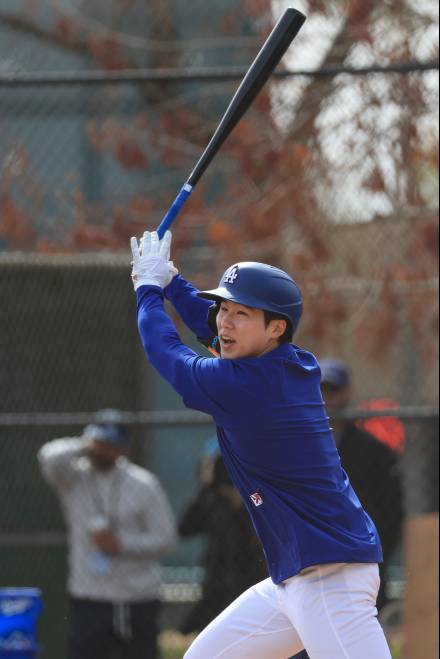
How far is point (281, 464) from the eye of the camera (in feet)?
14.9

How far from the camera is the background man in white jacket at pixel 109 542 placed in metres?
7.20

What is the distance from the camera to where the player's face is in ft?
14.9

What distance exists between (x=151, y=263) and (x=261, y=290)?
461mm

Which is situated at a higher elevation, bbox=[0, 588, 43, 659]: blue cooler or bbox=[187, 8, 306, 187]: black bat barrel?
bbox=[187, 8, 306, 187]: black bat barrel

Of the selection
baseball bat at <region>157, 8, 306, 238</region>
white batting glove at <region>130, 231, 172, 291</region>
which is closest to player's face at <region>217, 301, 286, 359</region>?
white batting glove at <region>130, 231, 172, 291</region>

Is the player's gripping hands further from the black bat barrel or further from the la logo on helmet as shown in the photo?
the black bat barrel

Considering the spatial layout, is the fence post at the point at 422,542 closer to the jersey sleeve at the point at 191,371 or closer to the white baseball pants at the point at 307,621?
the white baseball pants at the point at 307,621

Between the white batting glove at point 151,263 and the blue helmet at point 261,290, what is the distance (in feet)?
0.78

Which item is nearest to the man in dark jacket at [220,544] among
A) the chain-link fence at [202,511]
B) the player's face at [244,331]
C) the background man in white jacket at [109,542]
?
the chain-link fence at [202,511]

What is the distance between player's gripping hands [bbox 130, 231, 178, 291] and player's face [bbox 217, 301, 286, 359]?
1.02 feet

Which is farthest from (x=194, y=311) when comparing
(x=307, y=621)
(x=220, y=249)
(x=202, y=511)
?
(x=220, y=249)

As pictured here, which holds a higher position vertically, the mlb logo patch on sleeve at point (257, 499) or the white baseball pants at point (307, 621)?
the mlb logo patch on sleeve at point (257, 499)

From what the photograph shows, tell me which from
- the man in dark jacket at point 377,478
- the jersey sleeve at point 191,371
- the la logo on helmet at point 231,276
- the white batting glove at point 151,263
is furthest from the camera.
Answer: the man in dark jacket at point 377,478

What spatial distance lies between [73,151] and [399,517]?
379 cm
